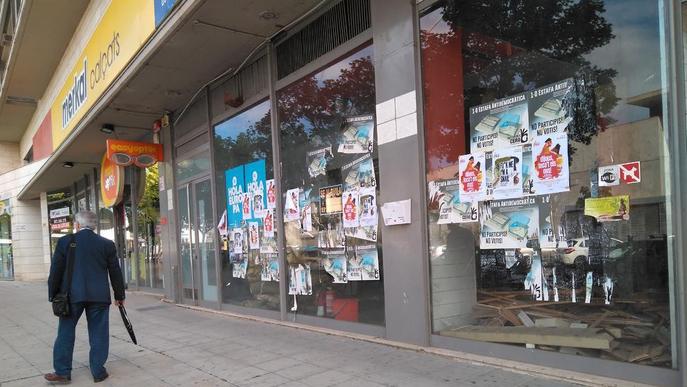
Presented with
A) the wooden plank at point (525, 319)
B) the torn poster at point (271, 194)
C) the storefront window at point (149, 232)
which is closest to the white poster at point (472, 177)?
the wooden plank at point (525, 319)

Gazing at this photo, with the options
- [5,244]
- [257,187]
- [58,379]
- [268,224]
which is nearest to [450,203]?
[268,224]

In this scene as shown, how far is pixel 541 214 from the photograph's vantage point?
443 cm

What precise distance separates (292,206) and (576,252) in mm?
4041

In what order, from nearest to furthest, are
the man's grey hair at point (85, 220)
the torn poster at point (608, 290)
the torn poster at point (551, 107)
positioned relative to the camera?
the torn poster at point (608, 290) → the torn poster at point (551, 107) → the man's grey hair at point (85, 220)

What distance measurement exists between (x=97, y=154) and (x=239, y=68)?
8.52 m

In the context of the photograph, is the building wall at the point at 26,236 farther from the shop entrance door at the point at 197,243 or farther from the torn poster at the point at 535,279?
the torn poster at the point at 535,279

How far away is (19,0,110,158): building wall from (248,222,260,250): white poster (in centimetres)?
533

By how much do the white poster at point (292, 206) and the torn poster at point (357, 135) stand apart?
3.68ft

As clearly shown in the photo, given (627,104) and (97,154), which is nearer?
(627,104)

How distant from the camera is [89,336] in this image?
505cm

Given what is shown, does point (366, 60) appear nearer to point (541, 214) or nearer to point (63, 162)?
point (541, 214)

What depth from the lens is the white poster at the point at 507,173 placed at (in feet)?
15.1

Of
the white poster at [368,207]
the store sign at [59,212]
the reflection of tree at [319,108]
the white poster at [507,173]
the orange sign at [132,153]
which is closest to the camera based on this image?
the white poster at [507,173]

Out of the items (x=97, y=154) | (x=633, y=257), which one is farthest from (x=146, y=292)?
(x=633, y=257)
